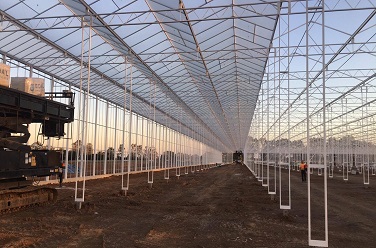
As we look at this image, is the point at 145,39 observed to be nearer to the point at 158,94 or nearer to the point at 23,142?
the point at 23,142

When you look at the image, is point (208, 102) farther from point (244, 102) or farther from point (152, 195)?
point (152, 195)

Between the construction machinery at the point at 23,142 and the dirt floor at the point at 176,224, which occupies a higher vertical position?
the construction machinery at the point at 23,142

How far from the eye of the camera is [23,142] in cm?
1196

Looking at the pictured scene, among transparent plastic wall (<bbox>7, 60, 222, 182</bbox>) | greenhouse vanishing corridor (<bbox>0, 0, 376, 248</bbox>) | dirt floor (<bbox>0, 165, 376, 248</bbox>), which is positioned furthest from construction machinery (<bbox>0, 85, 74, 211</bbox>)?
transparent plastic wall (<bbox>7, 60, 222, 182</bbox>)

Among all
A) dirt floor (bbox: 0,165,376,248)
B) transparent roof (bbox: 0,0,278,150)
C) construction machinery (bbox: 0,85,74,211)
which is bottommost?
dirt floor (bbox: 0,165,376,248)

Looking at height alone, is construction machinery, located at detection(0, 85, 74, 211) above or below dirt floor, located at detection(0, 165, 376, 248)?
above

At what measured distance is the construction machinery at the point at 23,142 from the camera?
10.8 metres

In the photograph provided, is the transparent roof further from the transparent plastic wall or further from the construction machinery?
the construction machinery

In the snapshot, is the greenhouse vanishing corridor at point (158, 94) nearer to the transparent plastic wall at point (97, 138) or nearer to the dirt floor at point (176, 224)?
the dirt floor at point (176, 224)

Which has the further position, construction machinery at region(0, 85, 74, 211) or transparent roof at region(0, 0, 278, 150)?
transparent roof at region(0, 0, 278, 150)

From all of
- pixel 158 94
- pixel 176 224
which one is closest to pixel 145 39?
pixel 176 224

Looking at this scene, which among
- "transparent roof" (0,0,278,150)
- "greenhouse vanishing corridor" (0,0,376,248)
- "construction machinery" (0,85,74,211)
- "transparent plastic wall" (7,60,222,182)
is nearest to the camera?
"greenhouse vanishing corridor" (0,0,376,248)

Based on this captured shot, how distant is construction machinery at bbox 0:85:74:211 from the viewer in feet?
35.5

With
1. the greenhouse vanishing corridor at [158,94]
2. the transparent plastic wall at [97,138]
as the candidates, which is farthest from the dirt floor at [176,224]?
the transparent plastic wall at [97,138]
